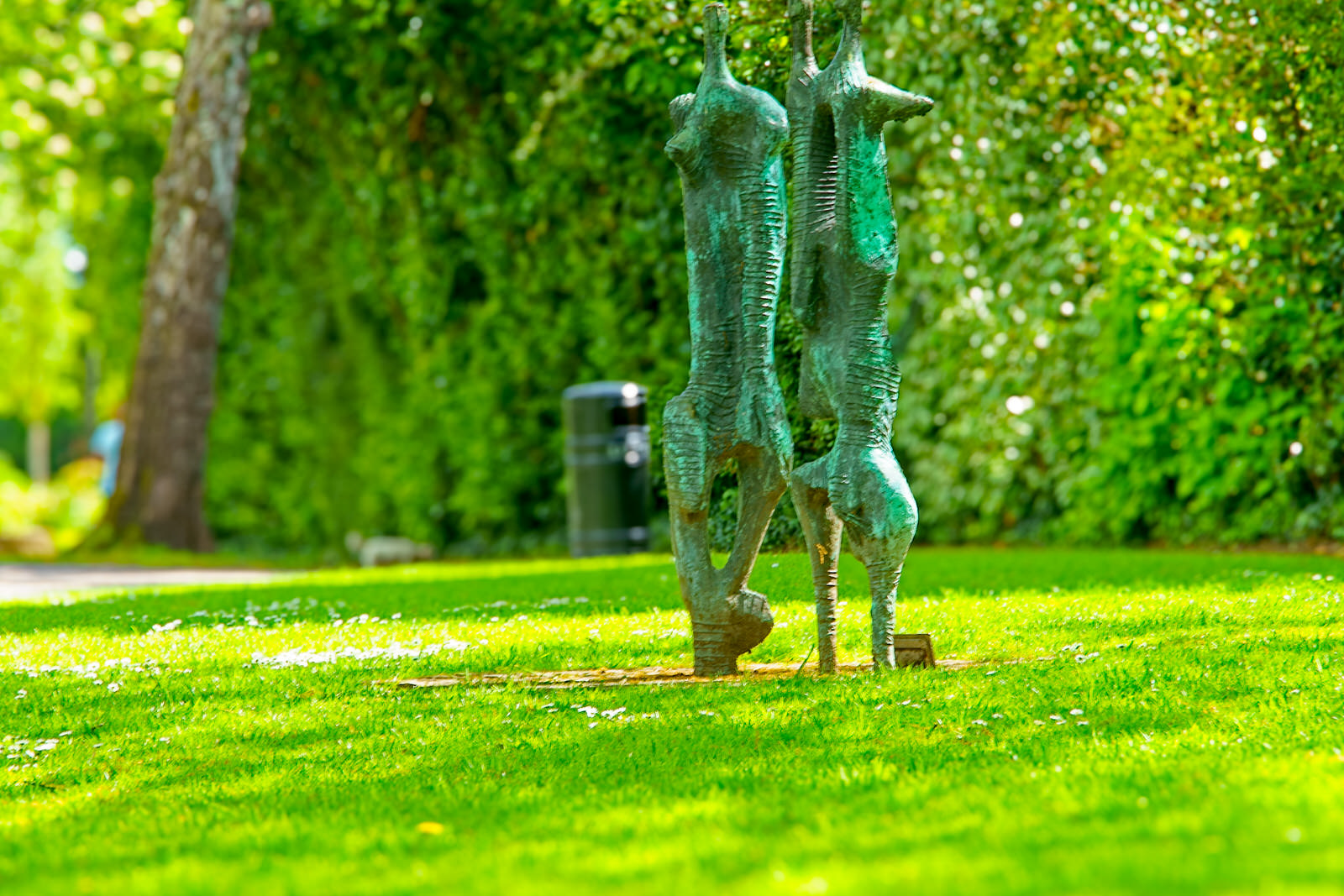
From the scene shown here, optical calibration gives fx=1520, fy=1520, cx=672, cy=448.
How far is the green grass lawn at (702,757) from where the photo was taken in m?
3.62

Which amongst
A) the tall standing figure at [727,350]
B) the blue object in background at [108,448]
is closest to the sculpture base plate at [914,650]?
the tall standing figure at [727,350]

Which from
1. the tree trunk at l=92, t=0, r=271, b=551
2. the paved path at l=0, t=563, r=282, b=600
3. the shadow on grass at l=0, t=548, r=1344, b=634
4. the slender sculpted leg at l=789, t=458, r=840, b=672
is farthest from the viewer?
the tree trunk at l=92, t=0, r=271, b=551

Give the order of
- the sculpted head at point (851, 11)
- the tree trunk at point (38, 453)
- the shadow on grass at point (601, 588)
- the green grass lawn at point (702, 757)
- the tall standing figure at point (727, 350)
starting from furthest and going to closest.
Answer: the tree trunk at point (38, 453), the shadow on grass at point (601, 588), the tall standing figure at point (727, 350), the sculpted head at point (851, 11), the green grass lawn at point (702, 757)

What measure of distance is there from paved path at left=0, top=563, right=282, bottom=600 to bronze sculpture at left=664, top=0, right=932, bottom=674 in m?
7.19

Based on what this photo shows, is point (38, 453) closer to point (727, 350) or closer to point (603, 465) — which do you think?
point (603, 465)

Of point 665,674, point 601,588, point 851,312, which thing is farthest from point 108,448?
point 851,312

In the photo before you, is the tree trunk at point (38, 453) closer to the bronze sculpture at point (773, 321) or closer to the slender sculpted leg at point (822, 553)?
the bronze sculpture at point (773, 321)

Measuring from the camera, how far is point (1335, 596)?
24.4 ft

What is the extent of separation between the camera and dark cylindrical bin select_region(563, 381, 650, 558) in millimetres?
13984

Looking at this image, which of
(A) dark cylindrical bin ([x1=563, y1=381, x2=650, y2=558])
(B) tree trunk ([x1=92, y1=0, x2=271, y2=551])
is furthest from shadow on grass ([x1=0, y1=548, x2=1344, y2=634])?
(B) tree trunk ([x1=92, y1=0, x2=271, y2=551])

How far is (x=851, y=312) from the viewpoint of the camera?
238 inches

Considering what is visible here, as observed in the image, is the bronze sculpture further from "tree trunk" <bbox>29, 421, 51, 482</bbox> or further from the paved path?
"tree trunk" <bbox>29, 421, 51, 482</bbox>

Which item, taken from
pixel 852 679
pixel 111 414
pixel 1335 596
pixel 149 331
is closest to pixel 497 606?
pixel 852 679

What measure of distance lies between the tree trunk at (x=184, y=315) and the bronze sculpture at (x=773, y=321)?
36.3 ft
